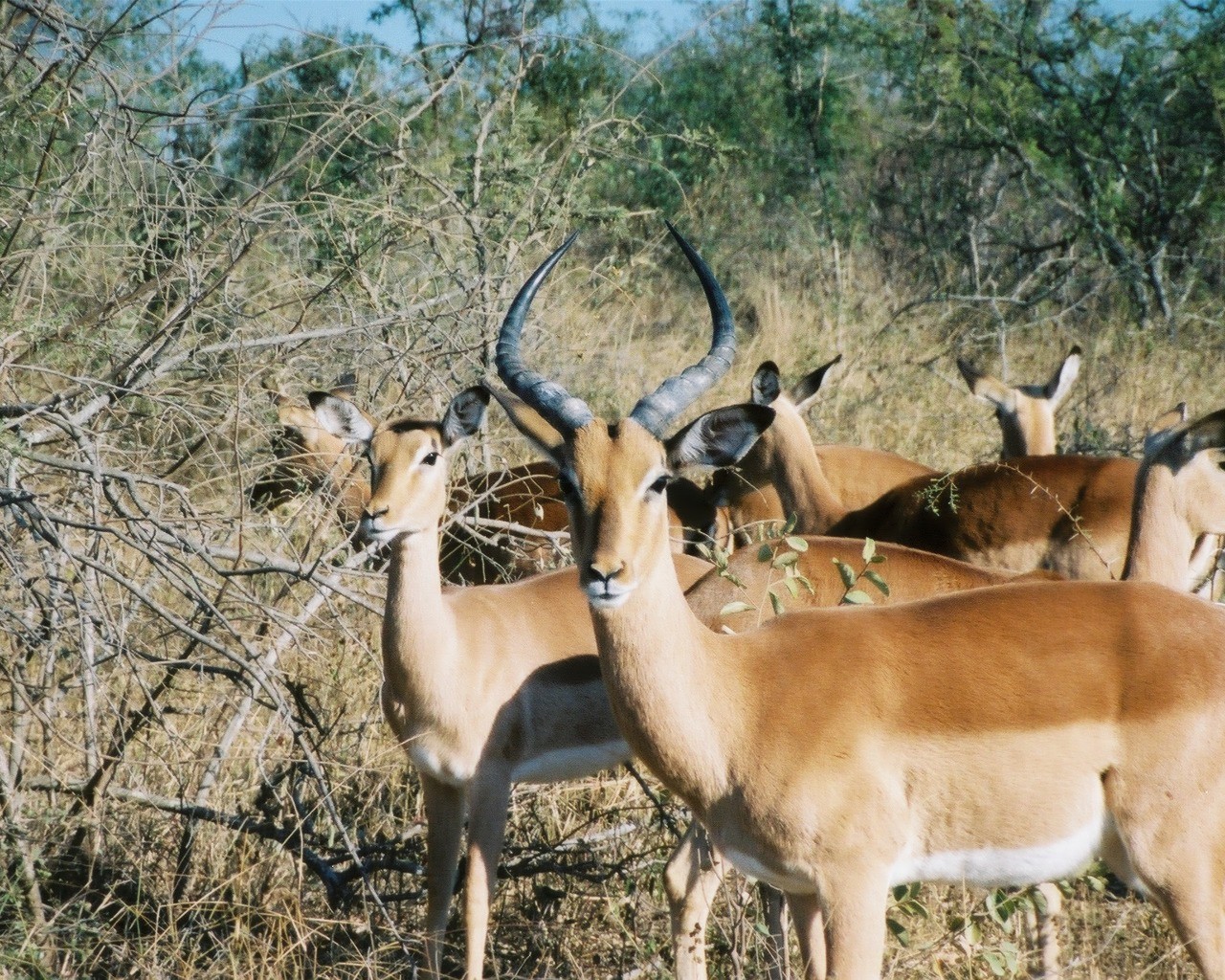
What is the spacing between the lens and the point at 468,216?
561 cm

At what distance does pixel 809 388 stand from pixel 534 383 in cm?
459

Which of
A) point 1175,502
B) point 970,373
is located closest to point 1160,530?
point 1175,502

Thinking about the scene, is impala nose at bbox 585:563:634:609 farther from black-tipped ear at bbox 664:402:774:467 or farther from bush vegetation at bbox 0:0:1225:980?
bush vegetation at bbox 0:0:1225:980

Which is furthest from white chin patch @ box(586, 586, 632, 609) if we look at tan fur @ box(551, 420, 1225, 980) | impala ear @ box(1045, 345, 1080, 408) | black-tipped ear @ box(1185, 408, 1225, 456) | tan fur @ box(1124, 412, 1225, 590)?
impala ear @ box(1045, 345, 1080, 408)

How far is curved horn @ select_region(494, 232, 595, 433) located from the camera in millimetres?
3537

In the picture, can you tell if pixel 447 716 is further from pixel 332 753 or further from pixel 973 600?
pixel 973 600

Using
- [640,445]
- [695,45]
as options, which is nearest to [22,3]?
[640,445]

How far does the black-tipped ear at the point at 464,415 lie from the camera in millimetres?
4613

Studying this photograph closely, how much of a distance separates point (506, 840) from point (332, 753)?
0.67 m

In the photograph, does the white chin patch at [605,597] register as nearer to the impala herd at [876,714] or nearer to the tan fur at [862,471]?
the impala herd at [876,714]

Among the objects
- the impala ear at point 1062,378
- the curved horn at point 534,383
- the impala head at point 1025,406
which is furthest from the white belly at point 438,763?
the impala ear at point 1062,378

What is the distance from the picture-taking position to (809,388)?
8.06 metres

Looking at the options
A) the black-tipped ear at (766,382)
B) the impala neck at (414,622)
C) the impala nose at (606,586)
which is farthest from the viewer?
the black-tipped ear at (766,382)

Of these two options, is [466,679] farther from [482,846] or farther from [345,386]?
[345,386]
